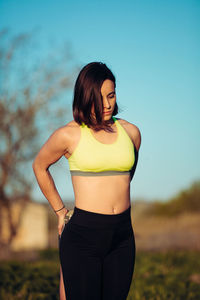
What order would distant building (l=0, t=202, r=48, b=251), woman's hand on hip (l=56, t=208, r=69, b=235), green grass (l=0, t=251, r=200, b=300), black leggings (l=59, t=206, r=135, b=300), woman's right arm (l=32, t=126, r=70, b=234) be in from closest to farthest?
black leggings (l=59, t=206, r=135, b=300)
woman's right arm (l=32, t=126, r=70, b=234)
woman's hand on hip (l=56, t=208, r=69, b=235)
green grass (l=0, t=251, r=200, b=300)
distant building (l=0, t=202, r=48, b=251)

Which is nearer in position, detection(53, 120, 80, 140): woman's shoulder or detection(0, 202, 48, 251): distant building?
detection(53, 120, 80, 140): woman's shoulder

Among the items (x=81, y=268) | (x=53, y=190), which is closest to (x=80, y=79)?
(x=53, y=190)

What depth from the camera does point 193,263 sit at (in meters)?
10.8

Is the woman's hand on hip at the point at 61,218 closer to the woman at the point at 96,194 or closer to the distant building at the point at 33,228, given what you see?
the woman at the point at 96,194

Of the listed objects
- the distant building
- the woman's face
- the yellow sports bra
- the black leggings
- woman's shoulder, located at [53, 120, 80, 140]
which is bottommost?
the distant building

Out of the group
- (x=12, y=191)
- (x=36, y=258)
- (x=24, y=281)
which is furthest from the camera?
(x=12, y=191)

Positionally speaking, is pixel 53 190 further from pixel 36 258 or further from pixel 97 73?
pixel 36 258

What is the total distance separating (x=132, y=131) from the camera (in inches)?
126

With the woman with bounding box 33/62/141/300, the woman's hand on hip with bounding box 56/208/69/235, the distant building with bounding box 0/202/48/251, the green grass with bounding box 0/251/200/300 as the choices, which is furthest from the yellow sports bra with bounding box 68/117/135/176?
the distant building with bounding box 0/202/48/251

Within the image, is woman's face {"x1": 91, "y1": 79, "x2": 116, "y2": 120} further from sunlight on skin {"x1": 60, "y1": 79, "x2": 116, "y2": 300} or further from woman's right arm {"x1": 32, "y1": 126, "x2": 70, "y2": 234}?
woman's right arm {"x1": 32, "y1": 126, "x2": 70, "y2": 234}

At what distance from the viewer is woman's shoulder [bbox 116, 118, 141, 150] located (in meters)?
3.17

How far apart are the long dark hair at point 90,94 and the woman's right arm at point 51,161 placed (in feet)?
0.58

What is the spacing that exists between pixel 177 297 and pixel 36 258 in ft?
26.2

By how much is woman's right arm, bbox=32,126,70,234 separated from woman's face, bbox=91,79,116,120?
31 centimetres
